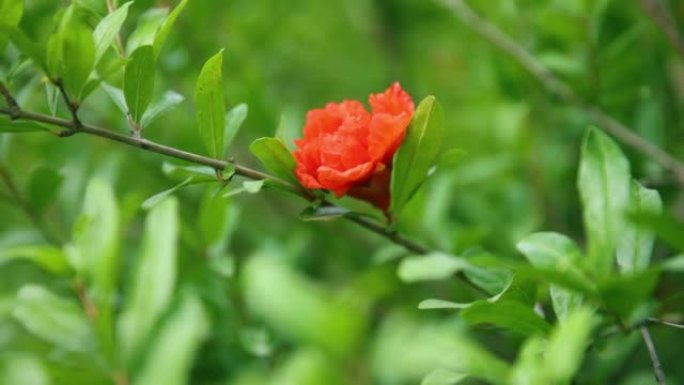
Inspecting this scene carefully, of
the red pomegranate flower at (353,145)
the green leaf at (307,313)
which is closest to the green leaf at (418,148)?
the red pomegranate flower at (353,145)

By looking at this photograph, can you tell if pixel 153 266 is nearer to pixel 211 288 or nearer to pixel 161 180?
pixel 211 288

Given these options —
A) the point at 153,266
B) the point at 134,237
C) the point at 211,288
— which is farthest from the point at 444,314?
the point at 153,266

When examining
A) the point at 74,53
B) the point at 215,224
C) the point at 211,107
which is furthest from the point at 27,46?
the point at 215,224

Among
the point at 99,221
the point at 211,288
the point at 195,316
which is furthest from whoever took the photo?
the point at 211,288

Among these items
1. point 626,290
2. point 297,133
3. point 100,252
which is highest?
point 626,290

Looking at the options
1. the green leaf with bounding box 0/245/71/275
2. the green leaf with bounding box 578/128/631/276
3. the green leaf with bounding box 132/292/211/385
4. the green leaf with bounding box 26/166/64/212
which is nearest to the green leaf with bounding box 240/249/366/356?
the green leaf with bounding box 132/292/211/385

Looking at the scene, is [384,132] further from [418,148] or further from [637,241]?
[637,241]

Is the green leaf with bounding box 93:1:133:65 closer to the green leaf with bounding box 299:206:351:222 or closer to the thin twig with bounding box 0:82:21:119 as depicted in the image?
the thin twig with bounding box 0:82:21:119
